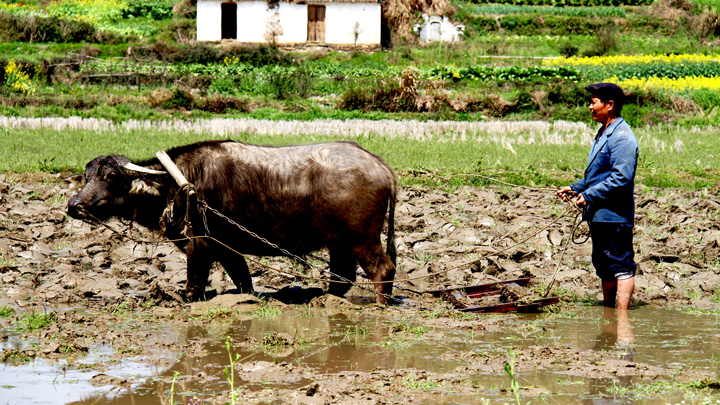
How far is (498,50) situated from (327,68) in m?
9.27

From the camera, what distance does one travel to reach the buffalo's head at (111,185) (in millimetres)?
6617

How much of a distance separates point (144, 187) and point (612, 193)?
3.86m

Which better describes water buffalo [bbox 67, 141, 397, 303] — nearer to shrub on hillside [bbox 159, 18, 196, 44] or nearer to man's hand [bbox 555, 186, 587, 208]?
man's hand [bbox 555, 186, 587, 208]

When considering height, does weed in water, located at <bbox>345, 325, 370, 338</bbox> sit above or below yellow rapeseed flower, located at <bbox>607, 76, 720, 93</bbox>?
below

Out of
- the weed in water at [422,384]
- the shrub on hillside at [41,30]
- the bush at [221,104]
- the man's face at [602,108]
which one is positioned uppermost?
the shrub on hillside at [41,30]

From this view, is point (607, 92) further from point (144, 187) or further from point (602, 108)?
point (144, 187)

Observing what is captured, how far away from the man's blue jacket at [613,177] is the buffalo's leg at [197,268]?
127 inches

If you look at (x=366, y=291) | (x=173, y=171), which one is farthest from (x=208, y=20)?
(x=173, y=171)

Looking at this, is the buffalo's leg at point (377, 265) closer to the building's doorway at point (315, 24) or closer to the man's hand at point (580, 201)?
the man's hand at point (580, 201)

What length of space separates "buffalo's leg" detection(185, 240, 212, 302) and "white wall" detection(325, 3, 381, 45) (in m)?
31.3

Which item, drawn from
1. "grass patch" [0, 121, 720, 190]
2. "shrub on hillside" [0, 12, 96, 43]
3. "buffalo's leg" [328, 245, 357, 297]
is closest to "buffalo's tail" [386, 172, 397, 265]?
"buffalo's leg" [328, 245, 357, 297]

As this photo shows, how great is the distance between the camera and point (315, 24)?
37562 millimetres

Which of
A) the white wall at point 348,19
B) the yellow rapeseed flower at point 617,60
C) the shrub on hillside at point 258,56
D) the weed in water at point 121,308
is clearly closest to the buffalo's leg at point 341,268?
the weed in water at point 121,308

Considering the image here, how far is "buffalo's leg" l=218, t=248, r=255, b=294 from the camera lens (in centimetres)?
693
